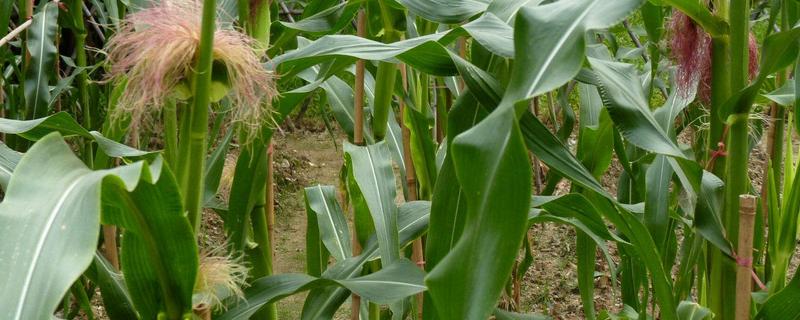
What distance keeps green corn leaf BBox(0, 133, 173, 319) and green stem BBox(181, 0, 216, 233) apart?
118 mm

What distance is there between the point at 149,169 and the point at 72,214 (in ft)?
0.24

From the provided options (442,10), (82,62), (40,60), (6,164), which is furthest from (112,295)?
(82,62)

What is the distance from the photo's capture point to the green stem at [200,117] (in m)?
0.83

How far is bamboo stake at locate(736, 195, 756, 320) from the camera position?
1086 millimetres

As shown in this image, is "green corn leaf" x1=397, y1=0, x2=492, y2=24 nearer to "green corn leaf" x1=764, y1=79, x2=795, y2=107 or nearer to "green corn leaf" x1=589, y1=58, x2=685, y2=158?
"green corn leaf" x1=589, y1=58, x2=685, y2=158

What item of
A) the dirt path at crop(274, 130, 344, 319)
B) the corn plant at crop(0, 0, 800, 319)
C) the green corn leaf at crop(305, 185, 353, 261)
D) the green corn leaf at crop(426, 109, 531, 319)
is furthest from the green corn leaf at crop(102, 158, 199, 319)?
the dirt path at crop(274, 130, 344, 319)

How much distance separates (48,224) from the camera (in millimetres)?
678

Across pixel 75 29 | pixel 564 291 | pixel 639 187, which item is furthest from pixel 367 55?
pixel 564 291

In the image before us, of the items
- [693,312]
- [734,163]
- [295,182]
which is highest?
[734,163]

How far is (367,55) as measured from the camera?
107 centimetres

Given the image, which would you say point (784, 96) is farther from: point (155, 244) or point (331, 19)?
point (155, 244)

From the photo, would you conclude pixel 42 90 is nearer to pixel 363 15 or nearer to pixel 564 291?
pixel 363 15

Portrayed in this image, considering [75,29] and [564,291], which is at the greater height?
[75,29]

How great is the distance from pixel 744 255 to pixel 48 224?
788 millimetres
